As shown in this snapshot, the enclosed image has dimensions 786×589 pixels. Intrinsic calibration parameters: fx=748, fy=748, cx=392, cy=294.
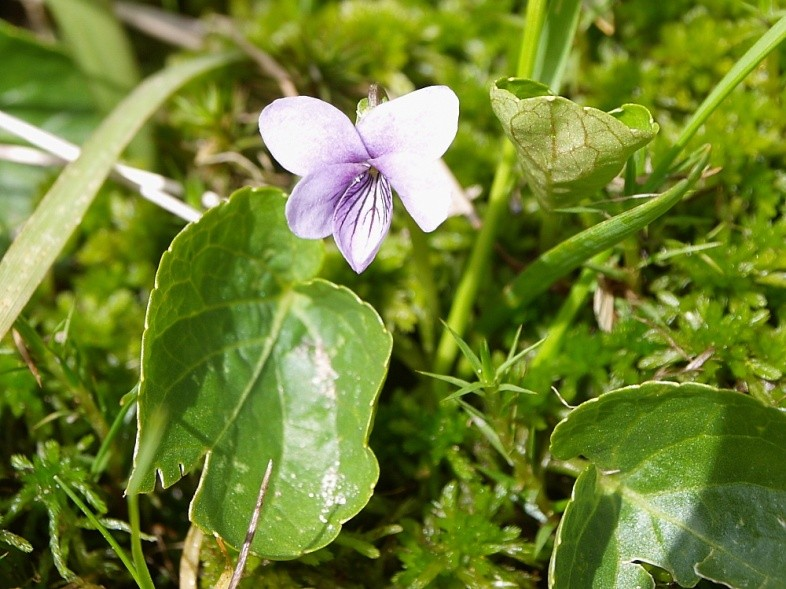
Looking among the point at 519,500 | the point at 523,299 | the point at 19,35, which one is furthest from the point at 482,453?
the point at 19,35

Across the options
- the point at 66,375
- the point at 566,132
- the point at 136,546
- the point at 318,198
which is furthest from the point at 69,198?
the point at 566,132

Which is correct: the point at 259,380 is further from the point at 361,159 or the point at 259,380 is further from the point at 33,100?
the point at 33,100

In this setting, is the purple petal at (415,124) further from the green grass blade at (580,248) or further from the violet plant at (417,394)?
the green grass blade at (580,248)

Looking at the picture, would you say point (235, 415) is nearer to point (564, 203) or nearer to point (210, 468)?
point (210, 468)

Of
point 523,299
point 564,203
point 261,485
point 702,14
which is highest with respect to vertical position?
point 702,14

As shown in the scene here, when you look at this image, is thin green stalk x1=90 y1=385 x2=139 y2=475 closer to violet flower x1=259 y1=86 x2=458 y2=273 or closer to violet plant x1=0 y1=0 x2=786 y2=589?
violet plant x1=0 y1=0 x2=786 y2=589

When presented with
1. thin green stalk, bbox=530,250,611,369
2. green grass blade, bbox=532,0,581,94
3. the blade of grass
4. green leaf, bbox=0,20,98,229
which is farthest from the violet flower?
green leaf, bbox=0,20,98,229
